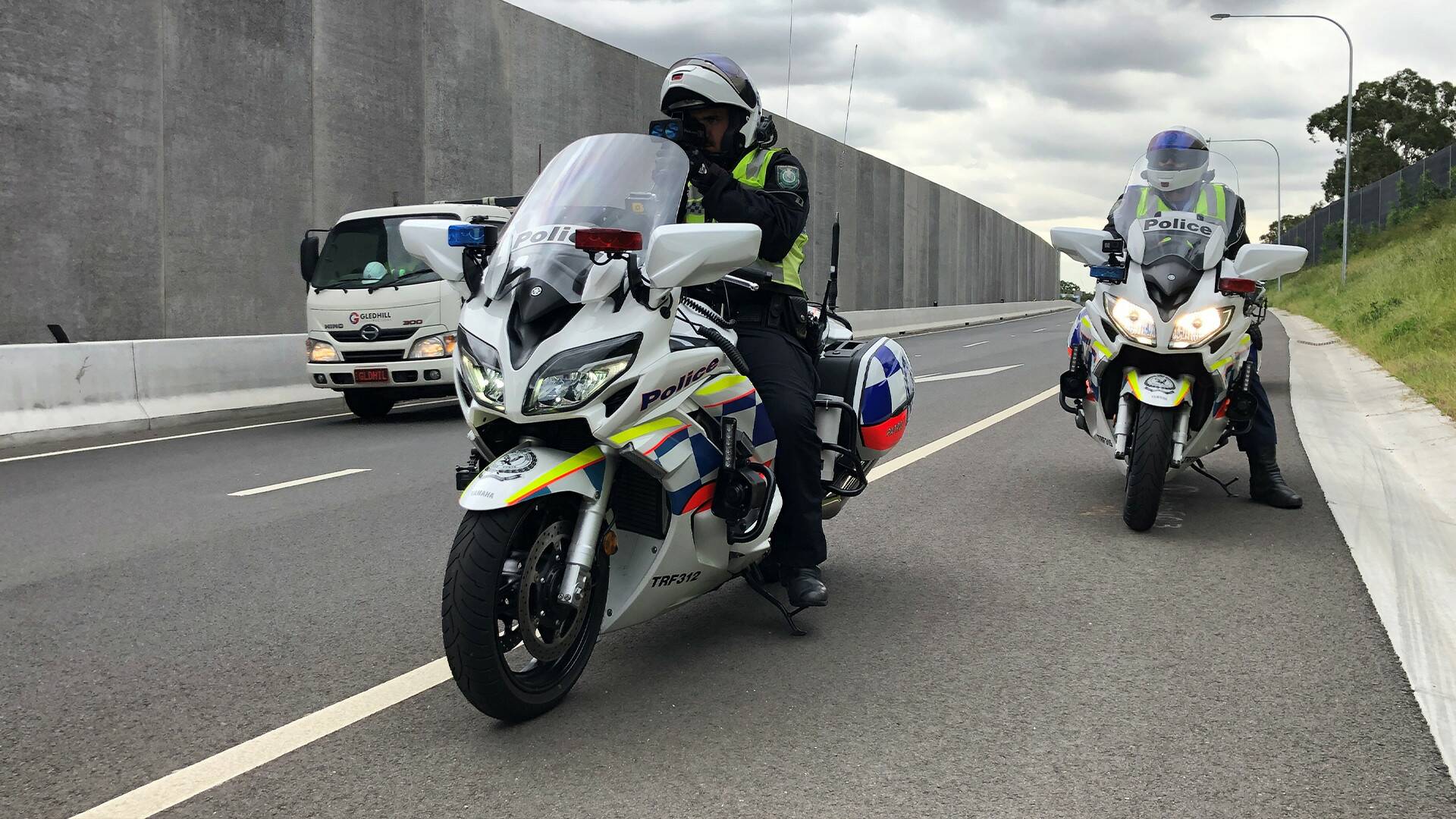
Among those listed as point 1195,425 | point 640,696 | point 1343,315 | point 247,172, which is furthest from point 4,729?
point 1343,315

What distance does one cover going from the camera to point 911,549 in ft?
19.6

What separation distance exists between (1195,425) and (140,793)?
5.11 m

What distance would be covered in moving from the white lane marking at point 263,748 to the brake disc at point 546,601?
22.9 inches

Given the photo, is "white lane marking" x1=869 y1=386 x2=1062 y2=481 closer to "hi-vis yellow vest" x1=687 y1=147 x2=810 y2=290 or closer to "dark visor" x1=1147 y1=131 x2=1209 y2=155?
"dark visor" x1=1147 y1=131 x2=1209 y2=155

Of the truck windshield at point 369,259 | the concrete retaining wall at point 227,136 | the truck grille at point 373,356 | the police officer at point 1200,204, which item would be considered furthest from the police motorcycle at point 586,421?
the concrete retaining wall at point 227,136

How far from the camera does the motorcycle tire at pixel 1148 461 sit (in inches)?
237

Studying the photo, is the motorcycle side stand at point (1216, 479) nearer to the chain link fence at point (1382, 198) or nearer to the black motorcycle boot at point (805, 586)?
the black motorcycle boot at point (805, 586)

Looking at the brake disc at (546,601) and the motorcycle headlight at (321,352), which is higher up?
the motorcycle headlight at (321,352)

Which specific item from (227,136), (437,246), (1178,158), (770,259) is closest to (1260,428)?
(1178,158)

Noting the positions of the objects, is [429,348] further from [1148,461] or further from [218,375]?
[1148,461]

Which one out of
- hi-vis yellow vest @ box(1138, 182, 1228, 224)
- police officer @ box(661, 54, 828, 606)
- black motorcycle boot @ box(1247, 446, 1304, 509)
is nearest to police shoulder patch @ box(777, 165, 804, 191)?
police officer @ box(661, 54, 828, 606)

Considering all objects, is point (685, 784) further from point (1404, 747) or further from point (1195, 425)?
point (1195, 425)

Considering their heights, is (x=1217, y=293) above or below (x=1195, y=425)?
above

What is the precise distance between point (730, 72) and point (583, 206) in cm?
88
